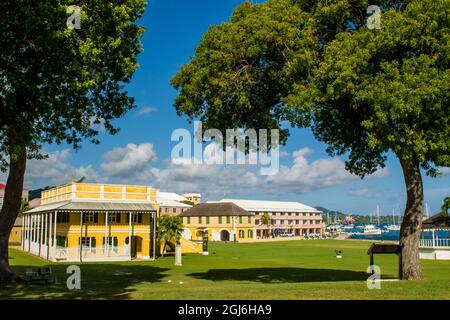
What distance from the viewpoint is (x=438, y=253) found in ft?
142

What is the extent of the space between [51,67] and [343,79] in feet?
34.0

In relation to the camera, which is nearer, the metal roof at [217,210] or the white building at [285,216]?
the metal roof at [217,210]

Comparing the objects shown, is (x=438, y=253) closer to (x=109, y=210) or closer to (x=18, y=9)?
(x=109, y=210)

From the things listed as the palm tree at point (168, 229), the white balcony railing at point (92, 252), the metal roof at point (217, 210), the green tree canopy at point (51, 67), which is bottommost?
the white balcony railing at point (92, 252)

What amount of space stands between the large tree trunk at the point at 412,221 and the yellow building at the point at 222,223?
3158 inches

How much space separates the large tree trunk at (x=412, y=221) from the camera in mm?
20406

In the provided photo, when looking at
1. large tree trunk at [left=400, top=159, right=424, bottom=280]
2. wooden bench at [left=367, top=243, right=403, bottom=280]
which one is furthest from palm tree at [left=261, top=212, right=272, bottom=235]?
wooden bench at [left=367, top=243, right=403, bottom=280]

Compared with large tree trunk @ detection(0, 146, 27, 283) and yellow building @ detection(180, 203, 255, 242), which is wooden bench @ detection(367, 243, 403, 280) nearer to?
large tree trunk @ detection(0, 146, 27, 283)

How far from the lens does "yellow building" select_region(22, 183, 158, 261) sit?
148 ft

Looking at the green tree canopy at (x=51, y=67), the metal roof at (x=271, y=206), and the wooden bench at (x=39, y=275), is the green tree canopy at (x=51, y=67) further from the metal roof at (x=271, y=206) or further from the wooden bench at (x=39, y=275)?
the metal roof at (x=271, y=206)

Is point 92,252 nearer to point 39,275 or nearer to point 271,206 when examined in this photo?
point 39,275

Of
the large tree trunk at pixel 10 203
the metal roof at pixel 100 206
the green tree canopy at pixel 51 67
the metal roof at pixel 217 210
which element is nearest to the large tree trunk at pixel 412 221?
the green tree canopy at pixel 51 67
